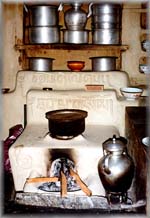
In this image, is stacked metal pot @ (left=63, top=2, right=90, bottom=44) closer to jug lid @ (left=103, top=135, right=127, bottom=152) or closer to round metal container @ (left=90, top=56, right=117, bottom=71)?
round metal container @ (left=90, top=56, right=117, bottom=71)

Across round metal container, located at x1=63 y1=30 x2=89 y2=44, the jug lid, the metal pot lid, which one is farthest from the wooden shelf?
the jug lid

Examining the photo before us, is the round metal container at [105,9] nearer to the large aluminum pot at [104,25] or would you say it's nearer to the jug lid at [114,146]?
the large aluminum pot at [104,25]

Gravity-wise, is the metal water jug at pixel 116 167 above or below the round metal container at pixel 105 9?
below

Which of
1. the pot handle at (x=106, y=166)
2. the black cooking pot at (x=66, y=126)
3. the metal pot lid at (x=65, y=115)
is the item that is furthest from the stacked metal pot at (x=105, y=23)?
the pot handle at (x=106, y=166)

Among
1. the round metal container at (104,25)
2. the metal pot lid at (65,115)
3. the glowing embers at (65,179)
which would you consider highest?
the round metal container at (104,25)

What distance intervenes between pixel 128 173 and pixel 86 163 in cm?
37

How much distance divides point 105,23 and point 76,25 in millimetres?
318

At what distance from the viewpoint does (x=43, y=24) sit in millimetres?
4367

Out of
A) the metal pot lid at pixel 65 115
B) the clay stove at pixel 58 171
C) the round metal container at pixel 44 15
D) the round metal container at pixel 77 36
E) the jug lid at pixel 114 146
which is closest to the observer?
the jug lid at pixel 114 146

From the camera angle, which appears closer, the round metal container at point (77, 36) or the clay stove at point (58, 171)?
the clay stove at point (58, 171)

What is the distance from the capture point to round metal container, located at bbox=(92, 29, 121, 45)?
449cm

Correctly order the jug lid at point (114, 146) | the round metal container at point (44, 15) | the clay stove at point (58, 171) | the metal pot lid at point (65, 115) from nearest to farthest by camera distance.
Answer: the jug lid at point (114, 146) < the clay stove at point (58, 171) < the metal pot lid at point (65, 115) < the round metal container at point (44, 15)

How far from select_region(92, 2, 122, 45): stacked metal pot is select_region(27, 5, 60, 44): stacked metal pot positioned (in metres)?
0.43

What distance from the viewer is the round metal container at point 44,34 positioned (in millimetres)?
4406
